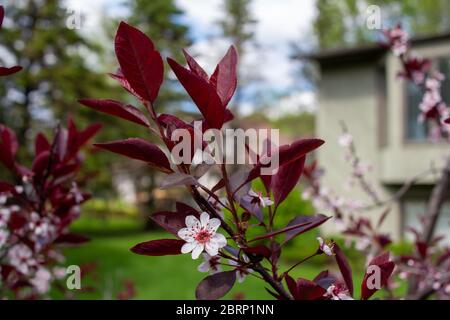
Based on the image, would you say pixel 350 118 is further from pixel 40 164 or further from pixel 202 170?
pixel 202 170

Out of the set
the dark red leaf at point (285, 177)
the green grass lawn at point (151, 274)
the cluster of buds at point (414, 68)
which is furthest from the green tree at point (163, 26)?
the dark red leaf at point (285, 177)

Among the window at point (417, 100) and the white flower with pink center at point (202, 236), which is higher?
the window at point (417, 100)

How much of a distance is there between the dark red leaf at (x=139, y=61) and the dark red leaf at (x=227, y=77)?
0.11 m

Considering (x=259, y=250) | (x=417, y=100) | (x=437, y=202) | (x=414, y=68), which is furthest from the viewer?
(x=417, y=100)

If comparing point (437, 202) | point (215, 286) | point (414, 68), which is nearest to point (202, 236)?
point (215, 286)

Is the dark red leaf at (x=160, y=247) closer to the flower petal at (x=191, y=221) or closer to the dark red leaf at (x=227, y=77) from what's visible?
the flower petal at (x=191, y=221)

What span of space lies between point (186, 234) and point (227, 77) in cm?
30

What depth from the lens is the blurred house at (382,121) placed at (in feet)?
29.7

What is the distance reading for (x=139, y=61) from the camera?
866mm

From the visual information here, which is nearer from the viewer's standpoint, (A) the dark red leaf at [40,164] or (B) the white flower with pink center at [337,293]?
(B) the white flower with pink center at [337,293]

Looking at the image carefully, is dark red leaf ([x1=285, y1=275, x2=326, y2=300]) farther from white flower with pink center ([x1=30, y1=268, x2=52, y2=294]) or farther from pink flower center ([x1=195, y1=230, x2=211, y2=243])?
white flower with pink center ([x1=30, y1=268, x2=52, y2=294])

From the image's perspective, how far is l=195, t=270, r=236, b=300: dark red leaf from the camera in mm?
892
